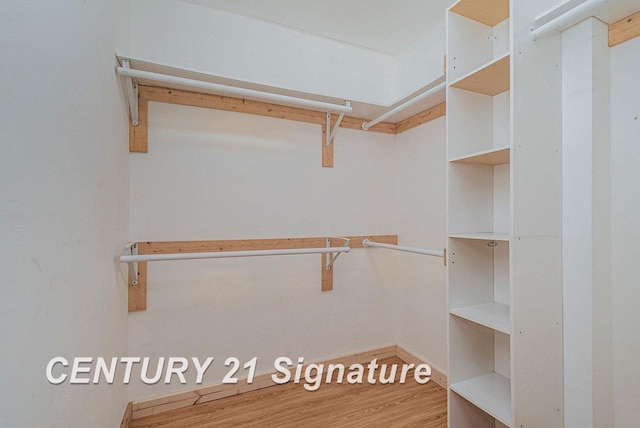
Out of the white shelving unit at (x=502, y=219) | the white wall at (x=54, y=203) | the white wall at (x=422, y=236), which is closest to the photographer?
the white wall at (x=54, y=203)

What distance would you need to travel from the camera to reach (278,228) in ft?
7.23

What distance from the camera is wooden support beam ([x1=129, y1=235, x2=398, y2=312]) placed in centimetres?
182

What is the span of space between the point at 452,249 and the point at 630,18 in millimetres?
1199

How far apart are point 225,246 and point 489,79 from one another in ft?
6.13

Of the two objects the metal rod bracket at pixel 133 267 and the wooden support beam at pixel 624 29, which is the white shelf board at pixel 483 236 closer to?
the wooden support beam at pixel 624 29

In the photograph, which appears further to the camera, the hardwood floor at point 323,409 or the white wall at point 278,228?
the white wall at point 278,228

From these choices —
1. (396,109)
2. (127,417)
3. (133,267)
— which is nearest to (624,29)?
(396,109)

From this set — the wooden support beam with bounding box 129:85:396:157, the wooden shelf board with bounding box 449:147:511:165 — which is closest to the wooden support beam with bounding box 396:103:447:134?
the wooden support beam with bounding box 129:85:396:157

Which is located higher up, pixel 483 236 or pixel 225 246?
pixel 483 236

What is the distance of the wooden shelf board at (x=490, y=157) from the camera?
4.15 feet

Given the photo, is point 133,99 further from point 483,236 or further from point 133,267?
point 483,236

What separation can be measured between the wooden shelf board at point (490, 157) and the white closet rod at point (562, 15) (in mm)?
511

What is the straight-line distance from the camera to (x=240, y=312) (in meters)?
2.08

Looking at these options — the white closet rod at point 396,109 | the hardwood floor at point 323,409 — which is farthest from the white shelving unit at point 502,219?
the hardwood floor at point 323,409
